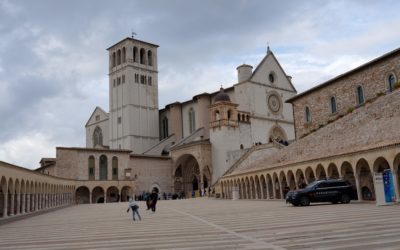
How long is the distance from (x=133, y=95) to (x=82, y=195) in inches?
789

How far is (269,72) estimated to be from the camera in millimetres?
60656

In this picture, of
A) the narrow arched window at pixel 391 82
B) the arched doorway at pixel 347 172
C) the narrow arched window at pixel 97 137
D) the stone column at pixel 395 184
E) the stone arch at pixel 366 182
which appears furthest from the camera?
the narrow arched window at pixel 97 137

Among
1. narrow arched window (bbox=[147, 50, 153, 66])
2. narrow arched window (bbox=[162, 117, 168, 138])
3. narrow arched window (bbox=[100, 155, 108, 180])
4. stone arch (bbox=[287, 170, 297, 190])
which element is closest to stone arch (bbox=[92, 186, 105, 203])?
narrow arched window (bbox=[100, 155, 108, 180])

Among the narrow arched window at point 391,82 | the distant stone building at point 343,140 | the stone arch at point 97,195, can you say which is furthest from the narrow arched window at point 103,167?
the narrow arched window at point 391,82

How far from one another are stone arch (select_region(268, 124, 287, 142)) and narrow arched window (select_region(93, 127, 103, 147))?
3221 centimetres

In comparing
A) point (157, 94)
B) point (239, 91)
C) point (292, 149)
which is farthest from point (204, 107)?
point (292, 149)

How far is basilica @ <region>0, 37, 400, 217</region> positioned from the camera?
25.4m

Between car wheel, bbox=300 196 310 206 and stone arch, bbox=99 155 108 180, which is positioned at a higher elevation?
A: stone arch, bbox=99 155 108 180

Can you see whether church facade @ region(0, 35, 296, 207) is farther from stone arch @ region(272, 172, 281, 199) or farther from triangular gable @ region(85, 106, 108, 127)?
stone arch @ region(272, 172, 281, 199)

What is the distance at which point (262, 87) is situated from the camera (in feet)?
192

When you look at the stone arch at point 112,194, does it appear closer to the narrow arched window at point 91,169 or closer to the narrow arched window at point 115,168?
the narrow arched window at point 115,168

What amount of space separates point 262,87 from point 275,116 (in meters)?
4.40

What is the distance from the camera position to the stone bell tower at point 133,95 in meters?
67.2

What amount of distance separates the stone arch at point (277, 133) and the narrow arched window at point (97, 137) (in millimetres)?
32207
